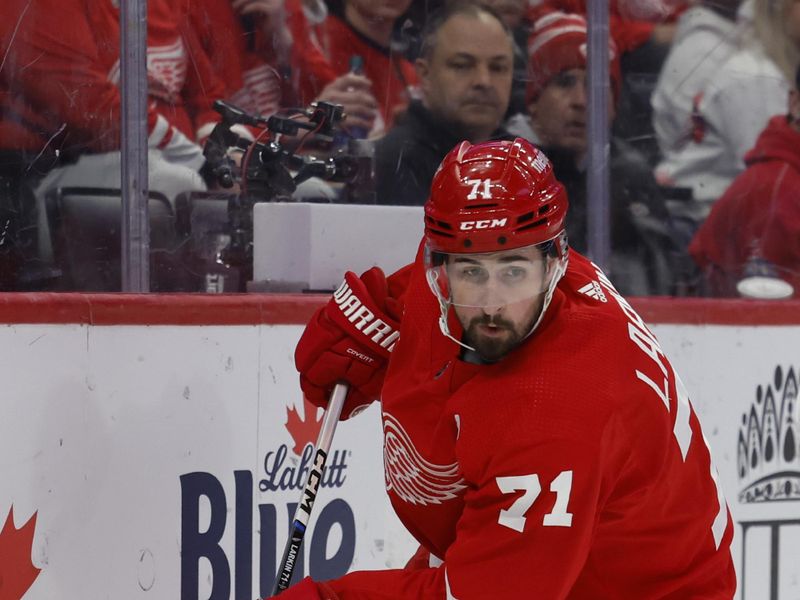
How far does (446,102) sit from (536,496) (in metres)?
1.78

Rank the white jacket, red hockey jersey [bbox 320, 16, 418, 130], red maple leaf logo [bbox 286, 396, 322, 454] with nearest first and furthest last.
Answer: red maple leaf logo [bbox 286, 396, 322, 454] < red hockey jersey [bbox 320, 16, 418, 130] < the white jacket

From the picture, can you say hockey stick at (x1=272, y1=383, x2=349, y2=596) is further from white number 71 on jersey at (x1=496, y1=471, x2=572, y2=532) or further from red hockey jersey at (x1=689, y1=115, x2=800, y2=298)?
red hockey jersey at (x1=689, y1=115, x2=800, y2=298)

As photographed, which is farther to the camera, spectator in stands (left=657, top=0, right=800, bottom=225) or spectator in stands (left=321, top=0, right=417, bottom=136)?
spectator in stands (left=657, top=0, right=800, bottom=225)

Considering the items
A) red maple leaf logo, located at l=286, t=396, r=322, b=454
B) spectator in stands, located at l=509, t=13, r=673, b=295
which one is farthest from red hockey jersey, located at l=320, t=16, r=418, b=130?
red maple leaf logo, located at l=286, t=396, r=322, b=454

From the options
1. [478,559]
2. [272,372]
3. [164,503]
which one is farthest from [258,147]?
[478,559]

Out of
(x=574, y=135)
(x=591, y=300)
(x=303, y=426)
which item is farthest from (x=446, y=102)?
(x=591, y=300)

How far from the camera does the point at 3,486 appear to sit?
2482 mm

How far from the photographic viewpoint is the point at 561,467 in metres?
1.76

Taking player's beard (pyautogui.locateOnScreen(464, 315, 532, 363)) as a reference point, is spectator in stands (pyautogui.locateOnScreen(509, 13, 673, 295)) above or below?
above

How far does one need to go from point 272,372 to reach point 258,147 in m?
0.56

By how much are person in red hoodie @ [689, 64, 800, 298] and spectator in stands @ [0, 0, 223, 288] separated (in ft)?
5.26

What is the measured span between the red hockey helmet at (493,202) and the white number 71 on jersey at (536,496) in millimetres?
318

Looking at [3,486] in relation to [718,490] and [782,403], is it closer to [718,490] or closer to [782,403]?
[718,490]

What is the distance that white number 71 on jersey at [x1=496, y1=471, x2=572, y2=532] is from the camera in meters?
1.76
